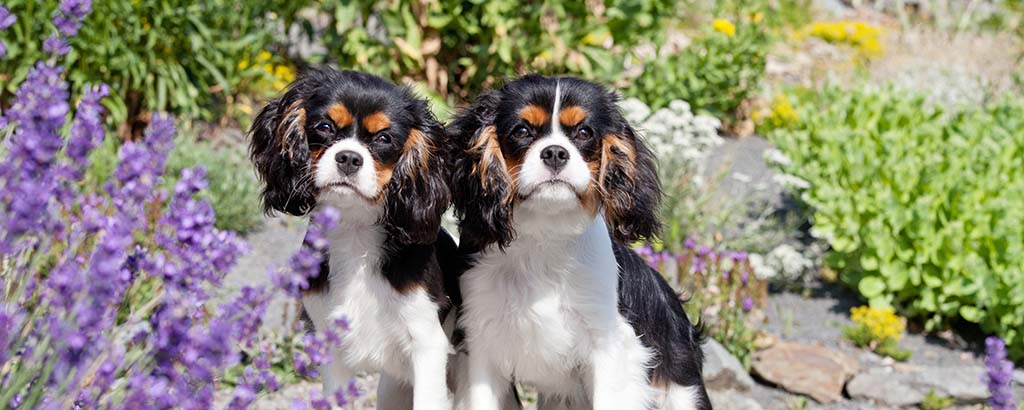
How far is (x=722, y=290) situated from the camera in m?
5.86

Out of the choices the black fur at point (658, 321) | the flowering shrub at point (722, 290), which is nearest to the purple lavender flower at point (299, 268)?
the black fur at point (658, 321)

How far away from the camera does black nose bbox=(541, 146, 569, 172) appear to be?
126 inches

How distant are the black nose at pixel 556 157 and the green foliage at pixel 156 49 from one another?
393 centimetres

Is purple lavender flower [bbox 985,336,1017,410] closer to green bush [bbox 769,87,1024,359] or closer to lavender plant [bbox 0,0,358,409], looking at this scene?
lavender plant [bbox 0,0,358,409]

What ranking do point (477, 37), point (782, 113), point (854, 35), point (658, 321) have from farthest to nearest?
point (854, 35)
point (782, 113)
point (477, 37)
point (658, 321)

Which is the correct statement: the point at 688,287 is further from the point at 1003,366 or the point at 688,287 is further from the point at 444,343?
the point at 1003,366

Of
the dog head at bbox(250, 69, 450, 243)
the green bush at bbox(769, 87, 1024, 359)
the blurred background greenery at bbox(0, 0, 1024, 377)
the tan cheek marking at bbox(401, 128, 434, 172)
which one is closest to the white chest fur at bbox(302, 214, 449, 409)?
the dog head at bbox(250, 69, 450, 243)

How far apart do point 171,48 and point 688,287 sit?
340cm

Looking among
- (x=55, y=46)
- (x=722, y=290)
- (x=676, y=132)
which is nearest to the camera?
(x=55, y=46)

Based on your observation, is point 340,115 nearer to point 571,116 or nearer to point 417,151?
point 417,151

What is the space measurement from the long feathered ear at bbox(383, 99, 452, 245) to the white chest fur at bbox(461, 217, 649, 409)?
0.24 metres

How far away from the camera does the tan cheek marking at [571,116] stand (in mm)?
3324

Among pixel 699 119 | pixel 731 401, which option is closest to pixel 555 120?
pixel 731 401

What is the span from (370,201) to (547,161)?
0.49 meters
